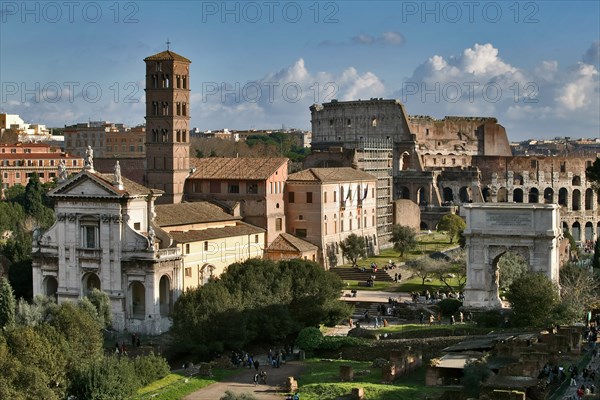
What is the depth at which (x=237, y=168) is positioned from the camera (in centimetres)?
6819

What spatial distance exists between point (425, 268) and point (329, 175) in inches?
466

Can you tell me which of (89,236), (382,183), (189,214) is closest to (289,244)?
(189,214)

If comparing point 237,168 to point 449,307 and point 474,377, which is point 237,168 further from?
point 474,377

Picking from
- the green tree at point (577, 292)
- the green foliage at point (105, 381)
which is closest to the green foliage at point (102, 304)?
the green foliage at point (105, 381)

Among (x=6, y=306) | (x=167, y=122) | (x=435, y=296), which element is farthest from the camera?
(x=167, y=122)

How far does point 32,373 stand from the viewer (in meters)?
38.8

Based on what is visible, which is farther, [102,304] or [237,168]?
[237,168]

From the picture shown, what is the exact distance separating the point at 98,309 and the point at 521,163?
71587mm

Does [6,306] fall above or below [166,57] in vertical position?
below

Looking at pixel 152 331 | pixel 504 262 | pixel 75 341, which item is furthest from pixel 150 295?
pixel 504 262

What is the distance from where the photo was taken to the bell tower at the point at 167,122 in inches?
2603

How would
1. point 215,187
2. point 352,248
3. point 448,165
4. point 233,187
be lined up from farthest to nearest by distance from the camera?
point 448,165, point 352,248, point 215,187, point 233,187

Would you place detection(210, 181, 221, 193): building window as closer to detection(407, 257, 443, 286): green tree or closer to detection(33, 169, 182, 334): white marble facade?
detection(33, 169, 182, 334): white marble facade

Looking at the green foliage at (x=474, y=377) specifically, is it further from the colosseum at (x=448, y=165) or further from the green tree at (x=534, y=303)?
the colosseum at (x=448, y=165)
